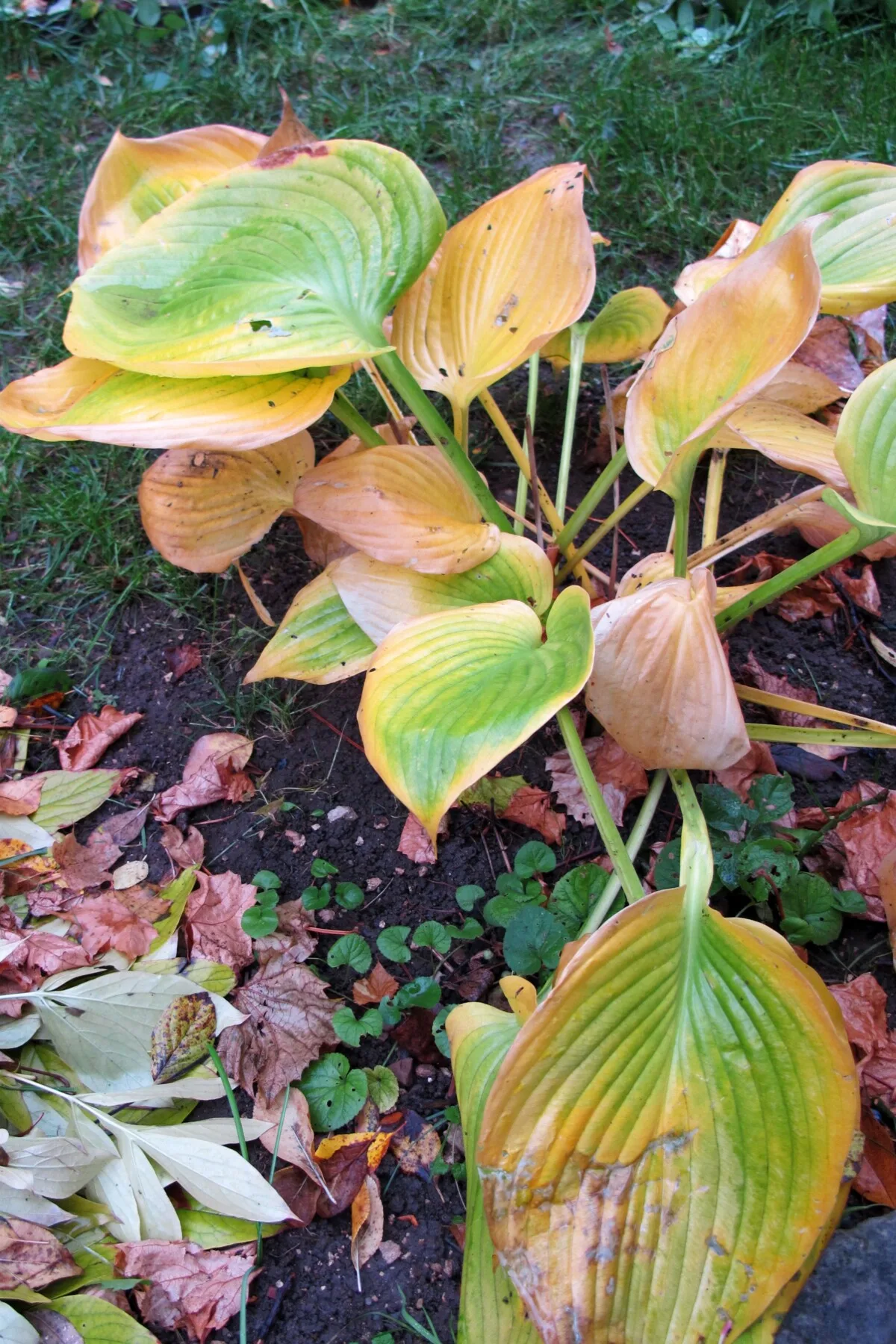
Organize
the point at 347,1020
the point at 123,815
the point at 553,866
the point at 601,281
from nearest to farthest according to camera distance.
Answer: the point at 347,1020 < the point at 553,866 < the point at 123,815 < the point at 601,281

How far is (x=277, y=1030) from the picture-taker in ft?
4.39

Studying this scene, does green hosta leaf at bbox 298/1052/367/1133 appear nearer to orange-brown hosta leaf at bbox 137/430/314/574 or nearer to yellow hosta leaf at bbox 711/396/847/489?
orange-brown hosta leaf at bbox 137/430/314/574

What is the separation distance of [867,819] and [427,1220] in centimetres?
88

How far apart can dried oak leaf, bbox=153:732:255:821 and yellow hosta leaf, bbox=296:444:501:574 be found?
455mm

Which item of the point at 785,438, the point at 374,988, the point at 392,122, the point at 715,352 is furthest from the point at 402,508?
the point at 392,122

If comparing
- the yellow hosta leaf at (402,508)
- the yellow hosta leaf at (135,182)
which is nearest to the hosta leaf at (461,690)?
the yellow hosta leaf at (402,508)

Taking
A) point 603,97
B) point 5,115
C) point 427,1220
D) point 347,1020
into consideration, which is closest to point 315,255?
point 347,1020

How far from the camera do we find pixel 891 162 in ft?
7.66

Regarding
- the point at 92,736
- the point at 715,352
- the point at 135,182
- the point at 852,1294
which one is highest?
the point at 135,182

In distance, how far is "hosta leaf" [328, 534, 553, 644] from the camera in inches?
56.2

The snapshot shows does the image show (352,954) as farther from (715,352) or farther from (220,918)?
(715,352)

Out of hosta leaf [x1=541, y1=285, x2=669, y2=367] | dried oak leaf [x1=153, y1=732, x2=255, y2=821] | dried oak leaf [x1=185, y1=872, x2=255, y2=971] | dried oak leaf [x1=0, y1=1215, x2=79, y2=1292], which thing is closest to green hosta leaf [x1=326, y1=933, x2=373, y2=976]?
dried oak leaf [x1=185, y1=872, x2=255, y2=971]

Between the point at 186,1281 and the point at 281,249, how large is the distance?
1.44 m

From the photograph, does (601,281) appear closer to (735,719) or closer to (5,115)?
(735,719)
